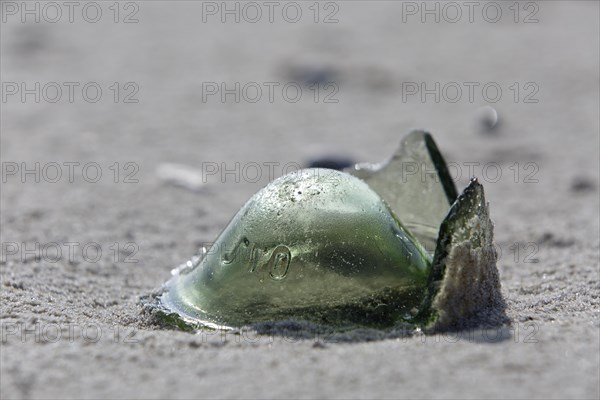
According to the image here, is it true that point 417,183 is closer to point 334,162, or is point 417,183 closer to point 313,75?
point 334,162

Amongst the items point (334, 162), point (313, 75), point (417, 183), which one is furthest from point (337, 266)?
point (313, 75)

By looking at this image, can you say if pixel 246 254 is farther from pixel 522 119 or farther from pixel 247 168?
pixel 522 119

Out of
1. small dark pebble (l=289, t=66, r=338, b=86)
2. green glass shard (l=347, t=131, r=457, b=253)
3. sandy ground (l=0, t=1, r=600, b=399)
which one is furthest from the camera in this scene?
small dark pebble (l=289, t=66, r=338, b=86)

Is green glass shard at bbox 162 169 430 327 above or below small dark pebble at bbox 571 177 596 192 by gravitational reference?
below

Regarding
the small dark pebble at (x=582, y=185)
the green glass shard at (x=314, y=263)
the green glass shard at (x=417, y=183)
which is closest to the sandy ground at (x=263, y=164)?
the small dark pebble at (x=582, y=185)

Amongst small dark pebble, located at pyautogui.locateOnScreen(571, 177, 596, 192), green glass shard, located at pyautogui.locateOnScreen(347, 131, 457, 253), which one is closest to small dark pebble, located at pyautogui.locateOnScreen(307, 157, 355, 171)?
small dark pebble, located at pyautogui.locateOnScreen(571, 177, 596, 192)

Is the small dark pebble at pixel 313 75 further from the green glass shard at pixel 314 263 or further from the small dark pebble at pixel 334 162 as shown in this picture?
the green glass shard at pixel 314 263

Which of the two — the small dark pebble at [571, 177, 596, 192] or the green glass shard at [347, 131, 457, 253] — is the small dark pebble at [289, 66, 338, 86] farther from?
the green glass shard at [347, 131, 457, 253]
